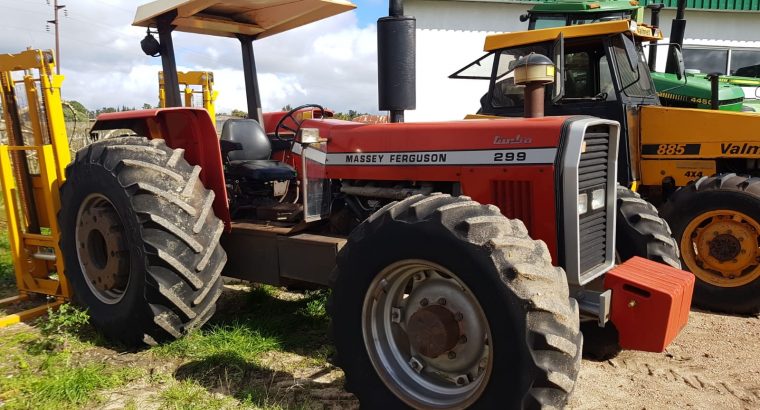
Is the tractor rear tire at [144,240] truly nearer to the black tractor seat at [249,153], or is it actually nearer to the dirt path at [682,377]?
the black tractor seat at [249,153]

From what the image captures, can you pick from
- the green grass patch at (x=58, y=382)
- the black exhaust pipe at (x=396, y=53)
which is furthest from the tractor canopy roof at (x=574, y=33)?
the green grass patch at (x=58, y=382)

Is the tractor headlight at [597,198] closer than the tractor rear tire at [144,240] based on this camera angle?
Yes

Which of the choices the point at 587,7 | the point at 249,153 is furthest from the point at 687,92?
the point at 249,153

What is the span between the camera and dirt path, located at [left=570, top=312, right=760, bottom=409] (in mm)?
3127

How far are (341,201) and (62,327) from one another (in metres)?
2.05

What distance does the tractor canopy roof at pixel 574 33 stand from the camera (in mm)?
5578

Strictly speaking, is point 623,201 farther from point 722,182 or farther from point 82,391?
point 82,391

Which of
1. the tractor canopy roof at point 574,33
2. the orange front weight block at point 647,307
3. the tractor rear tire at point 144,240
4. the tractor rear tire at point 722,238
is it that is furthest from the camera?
the tractor canopy roof at point 574,33

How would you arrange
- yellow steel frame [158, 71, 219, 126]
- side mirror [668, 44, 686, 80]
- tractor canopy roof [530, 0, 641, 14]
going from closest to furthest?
1. side mirror [668, 44, 686, 80]
2. tractor canopy roof [530, 0, 641, 14]
3. yellow steel frame [158, 71, 219, 126]

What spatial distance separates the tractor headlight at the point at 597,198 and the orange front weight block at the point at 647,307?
1.82 ft

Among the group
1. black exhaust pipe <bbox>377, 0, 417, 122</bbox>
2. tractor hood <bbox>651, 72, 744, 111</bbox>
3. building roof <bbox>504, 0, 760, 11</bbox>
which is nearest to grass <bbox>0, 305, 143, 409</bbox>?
black exhaust pipe <bbox>377, 0, 417, 122</bbox>

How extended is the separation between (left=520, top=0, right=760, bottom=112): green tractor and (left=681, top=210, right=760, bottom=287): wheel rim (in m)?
2.36

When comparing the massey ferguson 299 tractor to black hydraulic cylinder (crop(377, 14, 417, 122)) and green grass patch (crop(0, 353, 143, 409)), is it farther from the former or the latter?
green grass patch (crop(0, 353, 143, 409))

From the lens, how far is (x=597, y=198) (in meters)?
3.24
